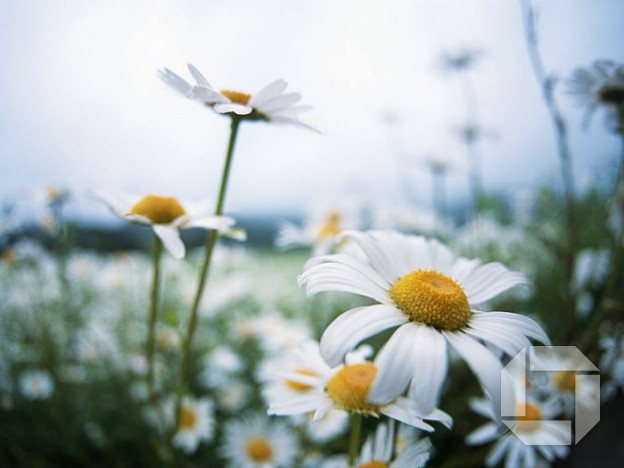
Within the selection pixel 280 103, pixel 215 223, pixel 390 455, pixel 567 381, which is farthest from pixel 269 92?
pixel 567 381

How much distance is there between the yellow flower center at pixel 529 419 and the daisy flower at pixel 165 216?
550 millimetres

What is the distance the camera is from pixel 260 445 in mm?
969

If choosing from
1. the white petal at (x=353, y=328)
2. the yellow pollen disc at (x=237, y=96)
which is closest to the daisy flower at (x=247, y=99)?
the yellow pollen disc at (x=237, y=96)

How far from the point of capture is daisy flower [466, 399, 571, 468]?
0.66m

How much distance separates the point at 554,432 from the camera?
2.24 feet

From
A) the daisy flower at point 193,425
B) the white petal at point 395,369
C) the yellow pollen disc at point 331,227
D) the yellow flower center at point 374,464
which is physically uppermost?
the white petal at point 395,369

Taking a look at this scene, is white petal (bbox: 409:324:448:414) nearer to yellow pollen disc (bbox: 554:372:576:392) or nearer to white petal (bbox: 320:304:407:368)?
white petal (bbox: 320:304:407:368)

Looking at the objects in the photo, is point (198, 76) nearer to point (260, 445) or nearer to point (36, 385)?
point (260, 445)

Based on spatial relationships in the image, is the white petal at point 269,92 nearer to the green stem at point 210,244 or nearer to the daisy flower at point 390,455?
the green stem at point 210,244

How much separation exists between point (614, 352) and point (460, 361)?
531 millimetres

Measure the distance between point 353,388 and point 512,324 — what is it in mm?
174

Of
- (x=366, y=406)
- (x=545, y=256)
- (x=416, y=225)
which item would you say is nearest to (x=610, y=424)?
(x=416, y=225)

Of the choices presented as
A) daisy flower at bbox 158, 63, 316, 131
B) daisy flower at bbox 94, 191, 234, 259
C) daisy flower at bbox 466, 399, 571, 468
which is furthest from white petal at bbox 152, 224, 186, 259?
daisy flower at bbox 466, 399, 571, 468

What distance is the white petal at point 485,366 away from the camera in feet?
1.06
